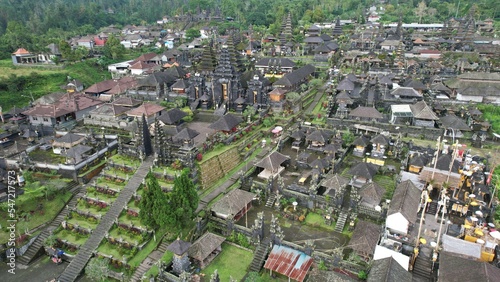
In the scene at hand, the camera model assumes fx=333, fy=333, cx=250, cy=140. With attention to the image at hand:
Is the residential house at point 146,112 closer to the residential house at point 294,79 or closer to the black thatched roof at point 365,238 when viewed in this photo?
the residential house at point 294,79

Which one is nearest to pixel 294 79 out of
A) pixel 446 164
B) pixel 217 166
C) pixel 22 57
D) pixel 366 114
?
pixel 366 114

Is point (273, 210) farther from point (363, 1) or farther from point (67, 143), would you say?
point (363, 1)

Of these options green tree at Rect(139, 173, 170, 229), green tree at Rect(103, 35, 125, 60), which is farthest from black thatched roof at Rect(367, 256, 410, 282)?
green tree at Rect(103, 35, 125, 60)

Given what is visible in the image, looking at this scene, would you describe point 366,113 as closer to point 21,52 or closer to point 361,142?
point 361,142

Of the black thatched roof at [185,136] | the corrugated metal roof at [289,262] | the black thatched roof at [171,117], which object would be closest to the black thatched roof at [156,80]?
the black thatched roof at [171,117]

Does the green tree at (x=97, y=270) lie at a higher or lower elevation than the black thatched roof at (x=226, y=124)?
lower

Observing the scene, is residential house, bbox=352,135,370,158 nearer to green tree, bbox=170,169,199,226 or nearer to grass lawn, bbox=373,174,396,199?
grass lawn, bbox=373,174,396,199

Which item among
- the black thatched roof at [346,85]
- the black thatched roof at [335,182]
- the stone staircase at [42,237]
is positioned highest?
the black thatched roof at [346,85]
